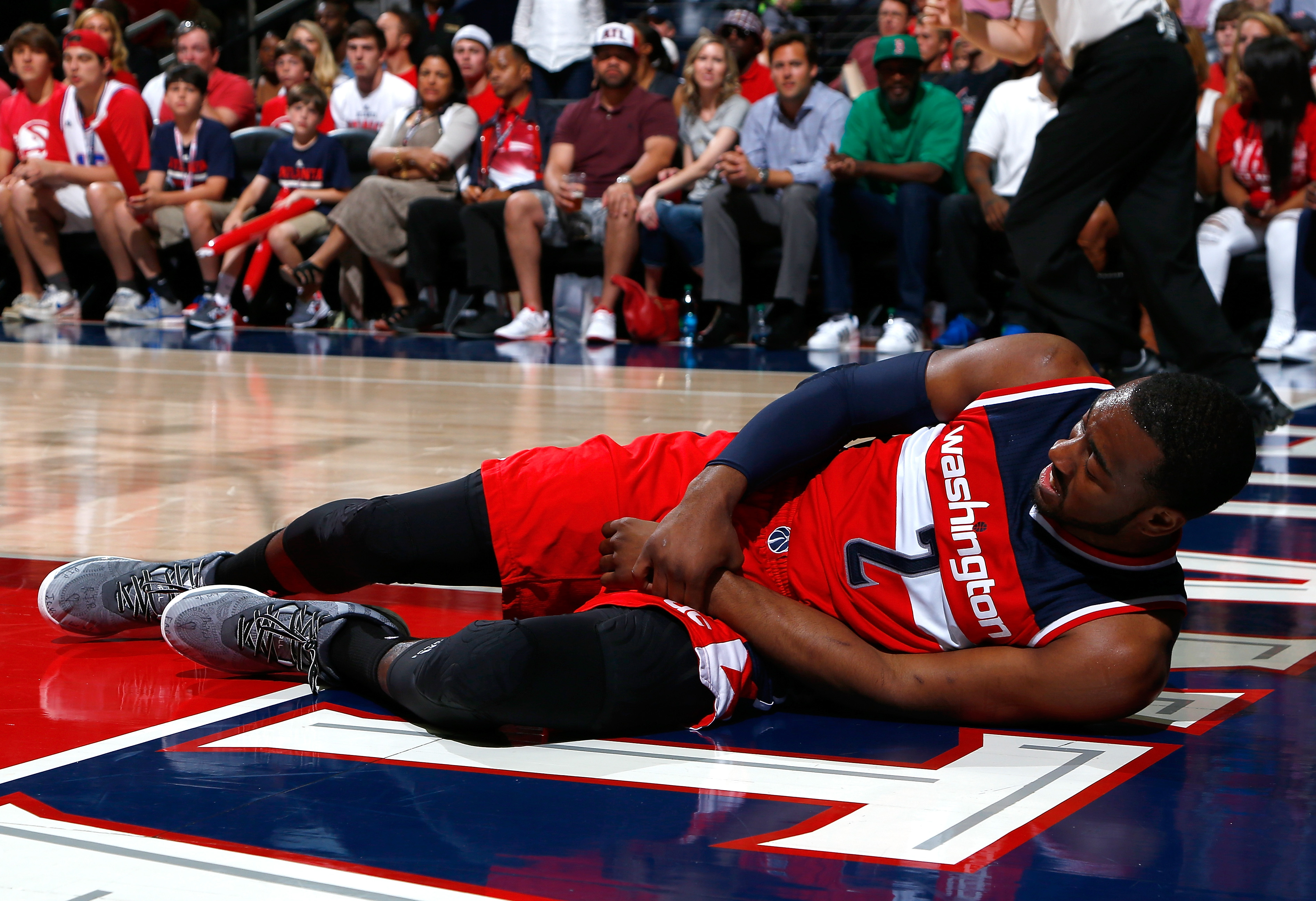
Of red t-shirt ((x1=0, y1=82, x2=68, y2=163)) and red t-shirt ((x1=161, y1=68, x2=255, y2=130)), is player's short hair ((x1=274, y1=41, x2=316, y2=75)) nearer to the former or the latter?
red t-shirt ((x1=161, y1=68, x2=255, y2=130))

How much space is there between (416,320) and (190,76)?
88.9 inches

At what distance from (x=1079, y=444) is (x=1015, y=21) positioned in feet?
10.8

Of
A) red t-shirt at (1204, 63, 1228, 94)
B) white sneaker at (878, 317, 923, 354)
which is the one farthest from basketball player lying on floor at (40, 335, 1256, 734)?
red t-shirt at (1204, 63, 1228, 94)

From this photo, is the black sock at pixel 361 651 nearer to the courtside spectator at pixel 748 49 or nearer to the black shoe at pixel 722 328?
the black shoe at pixel 722 328

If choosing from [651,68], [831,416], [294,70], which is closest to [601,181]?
[651,68]

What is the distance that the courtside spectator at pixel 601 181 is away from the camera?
26.9 feet

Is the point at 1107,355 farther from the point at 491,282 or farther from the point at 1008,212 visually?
the point at 491,282

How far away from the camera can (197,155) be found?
9.38 metres

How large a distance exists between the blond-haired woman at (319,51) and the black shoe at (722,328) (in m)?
→ 3.50

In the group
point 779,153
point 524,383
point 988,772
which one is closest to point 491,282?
point 779,153

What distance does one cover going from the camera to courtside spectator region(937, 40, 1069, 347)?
7.51 metres

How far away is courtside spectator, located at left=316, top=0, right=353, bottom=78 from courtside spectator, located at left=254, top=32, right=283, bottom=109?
40 cm

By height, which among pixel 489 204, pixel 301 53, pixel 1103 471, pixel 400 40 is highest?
pixel 400 40

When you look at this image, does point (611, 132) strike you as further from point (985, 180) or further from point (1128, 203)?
point (1128, 203)
